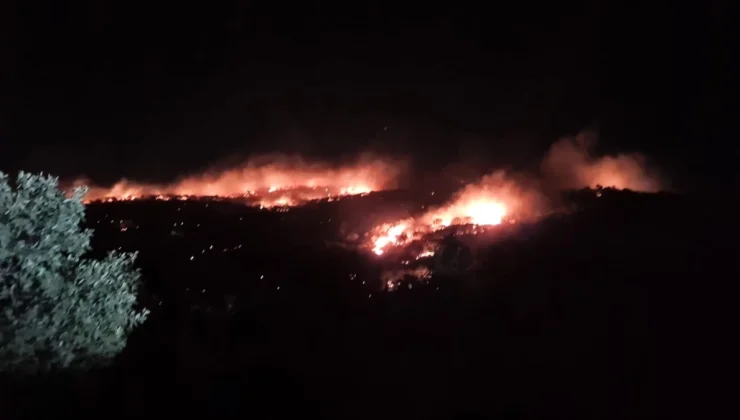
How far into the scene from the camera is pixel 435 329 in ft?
88.9

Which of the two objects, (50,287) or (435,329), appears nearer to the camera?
(50,287)

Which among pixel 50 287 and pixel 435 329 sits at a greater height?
pixel 435 329

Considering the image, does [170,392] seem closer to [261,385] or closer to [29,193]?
[261,385]

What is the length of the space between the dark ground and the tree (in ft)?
5.94

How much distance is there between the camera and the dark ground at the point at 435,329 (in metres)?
20.9

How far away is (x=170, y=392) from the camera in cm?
1977

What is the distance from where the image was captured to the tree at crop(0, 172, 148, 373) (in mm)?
14289

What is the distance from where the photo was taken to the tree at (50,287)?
1429 cm

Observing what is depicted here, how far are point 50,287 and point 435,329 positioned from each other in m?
15.7

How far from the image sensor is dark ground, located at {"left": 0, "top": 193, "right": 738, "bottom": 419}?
68.7 ft

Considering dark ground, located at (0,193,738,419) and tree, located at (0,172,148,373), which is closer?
tree, located at (0,172,148,373)

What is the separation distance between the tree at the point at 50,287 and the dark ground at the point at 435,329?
181cm

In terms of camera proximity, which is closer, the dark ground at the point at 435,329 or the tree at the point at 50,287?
the tree at the point at 50,287

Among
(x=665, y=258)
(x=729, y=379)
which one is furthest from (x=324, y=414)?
(x=665, y=258)
